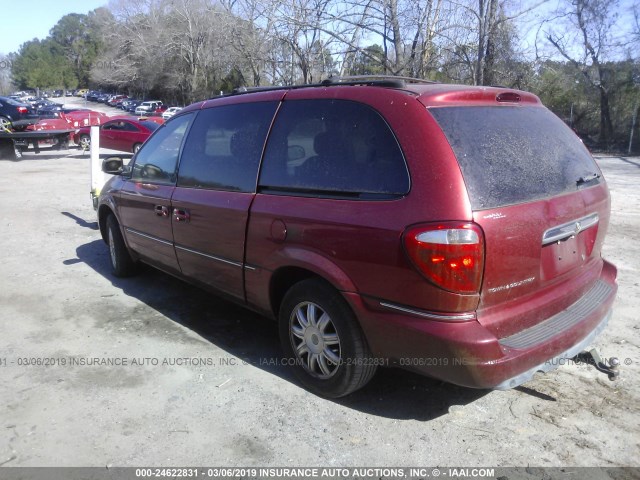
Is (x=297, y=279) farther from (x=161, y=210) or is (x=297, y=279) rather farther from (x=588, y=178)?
(x=588, y=178)

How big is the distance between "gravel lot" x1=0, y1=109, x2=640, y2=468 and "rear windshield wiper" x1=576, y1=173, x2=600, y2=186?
1.34 m

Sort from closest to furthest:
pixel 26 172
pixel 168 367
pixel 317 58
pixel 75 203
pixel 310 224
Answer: pixel 310 224 < pixel 168 367 < pixel 75 203 < pixel 317 58 < pixel 26 172

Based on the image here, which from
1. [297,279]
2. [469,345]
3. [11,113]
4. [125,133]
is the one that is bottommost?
[469,345]

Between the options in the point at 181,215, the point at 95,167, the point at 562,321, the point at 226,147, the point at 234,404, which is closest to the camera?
the point at 562,321

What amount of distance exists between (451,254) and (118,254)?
4.24 meters

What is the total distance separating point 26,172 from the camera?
15.5m

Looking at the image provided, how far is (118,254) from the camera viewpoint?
5773 mm

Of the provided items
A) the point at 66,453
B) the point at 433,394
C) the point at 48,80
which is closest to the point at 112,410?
the point at 66,453

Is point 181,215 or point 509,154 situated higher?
point 509,154

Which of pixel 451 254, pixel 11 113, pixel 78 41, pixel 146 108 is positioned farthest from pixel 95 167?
pixel 78 41

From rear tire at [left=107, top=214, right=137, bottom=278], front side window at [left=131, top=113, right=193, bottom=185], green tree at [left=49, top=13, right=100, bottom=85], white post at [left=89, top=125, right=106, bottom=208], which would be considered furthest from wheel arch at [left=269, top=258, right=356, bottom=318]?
green tree at [left=49, top=13, right=100, bottom=85]

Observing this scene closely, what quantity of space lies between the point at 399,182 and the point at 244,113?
65.3 inches

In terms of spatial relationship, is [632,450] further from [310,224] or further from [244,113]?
[244,113]

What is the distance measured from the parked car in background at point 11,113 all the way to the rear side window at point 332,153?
20050mm
